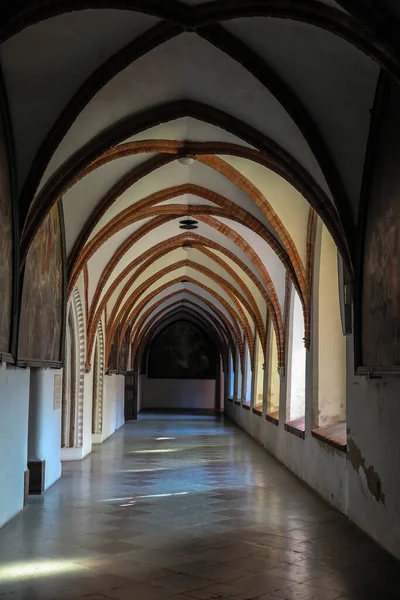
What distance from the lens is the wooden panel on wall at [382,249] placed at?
5707mm

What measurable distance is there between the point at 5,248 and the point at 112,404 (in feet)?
39.6

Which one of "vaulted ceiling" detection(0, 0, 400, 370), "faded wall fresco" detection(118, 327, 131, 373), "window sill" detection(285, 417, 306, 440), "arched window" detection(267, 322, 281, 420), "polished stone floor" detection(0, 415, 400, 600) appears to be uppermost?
"vaulted ceiling" detection(0, 0, 400, 370)

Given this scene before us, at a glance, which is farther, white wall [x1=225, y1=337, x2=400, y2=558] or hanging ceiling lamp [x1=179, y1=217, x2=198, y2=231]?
hanging ceiling lamp [x1=179, y1=217, x2=198, y2=231]

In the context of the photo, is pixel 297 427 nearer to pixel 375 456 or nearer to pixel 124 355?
→ pixel 375 456

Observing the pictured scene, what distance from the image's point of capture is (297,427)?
11.1 meters

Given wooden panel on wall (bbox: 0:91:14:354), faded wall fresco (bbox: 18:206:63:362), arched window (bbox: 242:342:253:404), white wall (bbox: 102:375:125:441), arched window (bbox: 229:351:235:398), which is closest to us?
wooden panel on wall (bbox: 0:91:14:354)

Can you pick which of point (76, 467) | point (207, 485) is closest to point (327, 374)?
point (207, 485)

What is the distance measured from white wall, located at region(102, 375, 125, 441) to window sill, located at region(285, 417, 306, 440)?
5.72 m

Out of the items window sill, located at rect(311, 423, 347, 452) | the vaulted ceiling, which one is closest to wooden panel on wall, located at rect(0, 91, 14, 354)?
the vaulted ceiling

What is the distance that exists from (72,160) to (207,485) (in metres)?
4.86

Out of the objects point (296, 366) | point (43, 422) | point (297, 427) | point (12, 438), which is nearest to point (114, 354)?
point (296, 366)

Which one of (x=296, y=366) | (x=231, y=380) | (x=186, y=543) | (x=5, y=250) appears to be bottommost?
(x=186, y=543)

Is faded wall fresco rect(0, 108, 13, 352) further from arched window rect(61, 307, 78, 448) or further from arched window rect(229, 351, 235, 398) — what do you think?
arched window rect(229, 351, 235, 398)

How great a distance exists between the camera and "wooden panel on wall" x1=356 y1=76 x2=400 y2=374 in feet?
18.7
